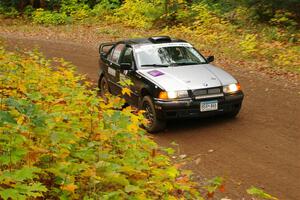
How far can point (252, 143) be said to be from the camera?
7789mm

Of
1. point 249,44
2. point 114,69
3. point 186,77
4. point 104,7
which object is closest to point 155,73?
point 186,77

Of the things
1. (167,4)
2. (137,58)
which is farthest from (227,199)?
(167,4)

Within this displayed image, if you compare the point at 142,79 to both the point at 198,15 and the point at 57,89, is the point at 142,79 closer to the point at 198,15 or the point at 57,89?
the point at 57,89

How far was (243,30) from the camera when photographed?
59.1ft

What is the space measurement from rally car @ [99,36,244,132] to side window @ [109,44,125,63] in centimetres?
11

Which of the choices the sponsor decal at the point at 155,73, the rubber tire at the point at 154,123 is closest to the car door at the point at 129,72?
the sponsor decal at the point at 155,73

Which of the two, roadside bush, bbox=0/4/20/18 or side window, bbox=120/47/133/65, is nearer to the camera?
side window, bbox=120/47/133/65

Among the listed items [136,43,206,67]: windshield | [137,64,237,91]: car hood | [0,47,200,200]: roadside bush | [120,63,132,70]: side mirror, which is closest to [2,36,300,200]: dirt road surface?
[137,64,237,91]: car hood

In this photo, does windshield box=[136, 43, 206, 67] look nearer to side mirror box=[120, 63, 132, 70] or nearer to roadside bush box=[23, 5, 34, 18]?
side mirror box=[120, 63, 132, 70]

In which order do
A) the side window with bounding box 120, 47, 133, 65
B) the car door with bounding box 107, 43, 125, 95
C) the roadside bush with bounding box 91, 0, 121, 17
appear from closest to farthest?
the side window with bounding box 120, 47, 133, 65 → the car door with bounding box 107, 43, 125, 95 → the roadside bush with bounding box 91, 0, 121, 17

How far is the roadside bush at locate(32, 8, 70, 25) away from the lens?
26.8 m

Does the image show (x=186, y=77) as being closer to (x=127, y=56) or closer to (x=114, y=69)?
(x=127, y=56)

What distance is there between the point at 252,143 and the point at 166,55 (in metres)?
2.86

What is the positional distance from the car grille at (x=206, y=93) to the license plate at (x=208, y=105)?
116 millimetres
